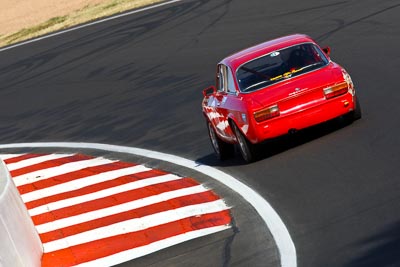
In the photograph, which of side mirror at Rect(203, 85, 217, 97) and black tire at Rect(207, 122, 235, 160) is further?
side mirror at Rect(203, 85, 217, 97)

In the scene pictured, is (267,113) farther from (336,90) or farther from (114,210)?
(114,210)

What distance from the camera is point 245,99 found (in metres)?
14.5

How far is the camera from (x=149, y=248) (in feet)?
39.0

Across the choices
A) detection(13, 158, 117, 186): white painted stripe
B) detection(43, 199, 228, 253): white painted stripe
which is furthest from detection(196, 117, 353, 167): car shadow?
detection(13, 158, 117, 186): white painted stripe

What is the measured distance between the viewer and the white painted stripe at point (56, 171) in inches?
670

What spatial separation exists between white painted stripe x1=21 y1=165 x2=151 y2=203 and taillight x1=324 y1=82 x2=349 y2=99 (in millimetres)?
3296

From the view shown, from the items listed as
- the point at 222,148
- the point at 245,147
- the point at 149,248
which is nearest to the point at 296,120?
the point at 245,147

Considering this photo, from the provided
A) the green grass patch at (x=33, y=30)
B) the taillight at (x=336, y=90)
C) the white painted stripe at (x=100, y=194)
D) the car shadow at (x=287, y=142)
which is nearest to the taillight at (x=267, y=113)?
the car shadow at (x=287, y=142)

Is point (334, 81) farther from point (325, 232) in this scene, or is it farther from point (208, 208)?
point (325, 232)

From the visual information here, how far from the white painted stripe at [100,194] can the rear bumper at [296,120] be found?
1.62 metres

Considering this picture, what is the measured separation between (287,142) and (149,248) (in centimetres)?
397

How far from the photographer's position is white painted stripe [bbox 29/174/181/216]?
1480 cm

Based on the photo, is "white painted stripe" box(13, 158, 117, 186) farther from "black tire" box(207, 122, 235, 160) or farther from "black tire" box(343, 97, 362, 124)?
"black tire" box(343, 97, 362, 124)

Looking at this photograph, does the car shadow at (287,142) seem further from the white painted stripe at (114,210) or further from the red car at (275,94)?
the white painted stripe at (114,210)
